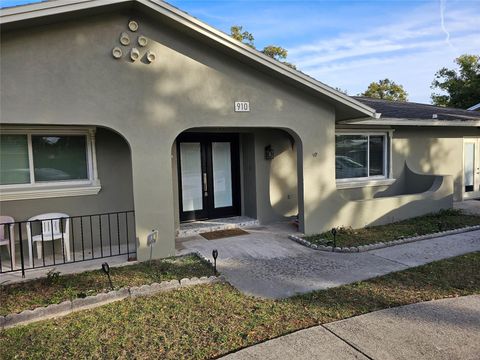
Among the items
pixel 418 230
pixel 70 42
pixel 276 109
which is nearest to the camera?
pixel 70 42

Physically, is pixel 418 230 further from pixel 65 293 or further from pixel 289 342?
pixel 65 293

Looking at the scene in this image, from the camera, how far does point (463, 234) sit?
8180mm

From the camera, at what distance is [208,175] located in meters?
9.48

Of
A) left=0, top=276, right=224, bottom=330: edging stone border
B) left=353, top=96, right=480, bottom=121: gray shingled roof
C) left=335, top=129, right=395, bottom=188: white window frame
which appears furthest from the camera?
left=353, top=96, right=480, bottom=121: gray shingled roof

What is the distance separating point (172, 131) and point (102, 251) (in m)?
2.88

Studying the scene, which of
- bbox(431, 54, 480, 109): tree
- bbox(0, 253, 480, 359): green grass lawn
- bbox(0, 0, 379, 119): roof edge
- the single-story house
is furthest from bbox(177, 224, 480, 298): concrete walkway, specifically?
bbox(431, 54, 480, 109): tree

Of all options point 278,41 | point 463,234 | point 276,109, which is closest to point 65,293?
point 276,109

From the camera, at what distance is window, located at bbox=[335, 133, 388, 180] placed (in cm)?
1016

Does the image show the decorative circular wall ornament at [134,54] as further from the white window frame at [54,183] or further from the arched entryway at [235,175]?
the arched entryway at [235,175]

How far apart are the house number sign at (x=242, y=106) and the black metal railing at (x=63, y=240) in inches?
121

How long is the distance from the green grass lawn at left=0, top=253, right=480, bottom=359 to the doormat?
9.45 ft

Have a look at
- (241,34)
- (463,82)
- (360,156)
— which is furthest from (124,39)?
(463,82)

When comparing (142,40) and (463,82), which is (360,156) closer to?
(142,40)

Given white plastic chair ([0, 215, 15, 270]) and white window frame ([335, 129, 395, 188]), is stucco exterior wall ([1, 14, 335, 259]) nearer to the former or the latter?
white plastic chair ([0, 215, 15, 270])
